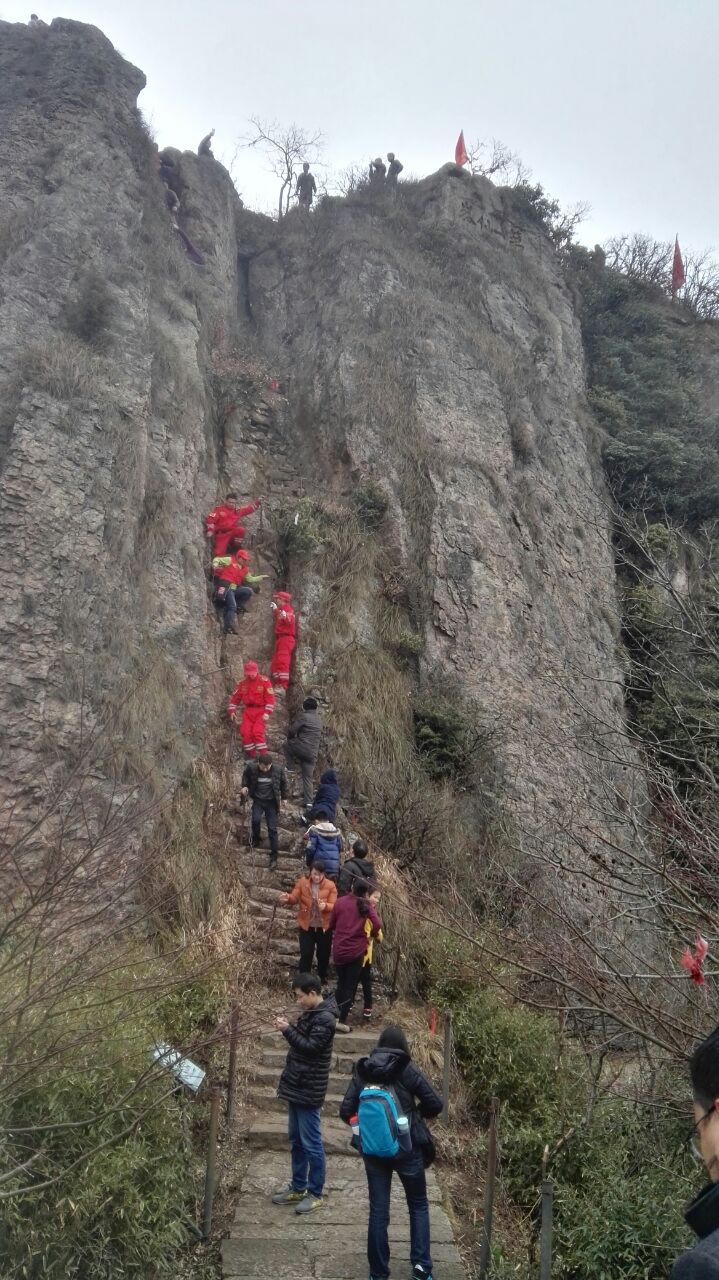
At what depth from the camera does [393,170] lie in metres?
23.4

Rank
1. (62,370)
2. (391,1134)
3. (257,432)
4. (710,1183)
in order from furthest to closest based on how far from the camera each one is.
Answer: (257,432), (62,370), (391,1134), (710,1183)

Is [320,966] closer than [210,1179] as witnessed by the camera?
No

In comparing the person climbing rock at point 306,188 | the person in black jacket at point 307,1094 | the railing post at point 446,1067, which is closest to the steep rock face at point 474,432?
the person climbing rock at point 306,188

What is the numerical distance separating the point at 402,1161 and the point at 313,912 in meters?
3.53

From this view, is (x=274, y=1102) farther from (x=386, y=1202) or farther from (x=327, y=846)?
(x=327, y=846)

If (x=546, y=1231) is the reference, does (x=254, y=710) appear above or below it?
above

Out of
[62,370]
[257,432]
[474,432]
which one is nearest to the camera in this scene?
[62,370]

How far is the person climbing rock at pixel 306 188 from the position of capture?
23939mm

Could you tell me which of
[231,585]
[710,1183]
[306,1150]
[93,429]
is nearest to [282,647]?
[231,585]

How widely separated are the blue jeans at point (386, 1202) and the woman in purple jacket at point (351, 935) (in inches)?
117

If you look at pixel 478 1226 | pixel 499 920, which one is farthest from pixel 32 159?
pixel 478 1226

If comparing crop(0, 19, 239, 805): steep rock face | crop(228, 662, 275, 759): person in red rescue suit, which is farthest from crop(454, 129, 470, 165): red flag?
crop(228, 662, 275, 759): person in red rescue suit

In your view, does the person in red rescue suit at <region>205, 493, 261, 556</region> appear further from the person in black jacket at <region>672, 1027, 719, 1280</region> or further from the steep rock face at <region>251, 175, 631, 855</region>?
the person in black jacket at <region>672, 1027, 719, 1280</region>

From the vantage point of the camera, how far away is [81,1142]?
197 inches
